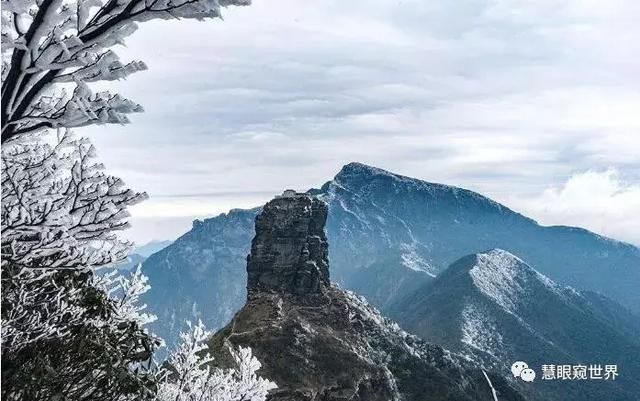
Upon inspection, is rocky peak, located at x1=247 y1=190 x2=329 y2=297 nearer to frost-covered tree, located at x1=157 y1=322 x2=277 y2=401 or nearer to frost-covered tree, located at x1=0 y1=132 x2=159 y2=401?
frost-covered tree, located at x1=157 y1=322 x2=277 y2=401

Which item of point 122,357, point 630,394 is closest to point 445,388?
point 122,357

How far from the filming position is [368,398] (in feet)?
283

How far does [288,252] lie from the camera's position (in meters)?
114

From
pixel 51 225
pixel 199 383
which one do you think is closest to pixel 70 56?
pixel 51 225

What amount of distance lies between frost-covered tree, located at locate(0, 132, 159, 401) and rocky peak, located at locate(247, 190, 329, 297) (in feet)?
334

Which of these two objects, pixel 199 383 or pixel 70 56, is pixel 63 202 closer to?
pixel 70 56

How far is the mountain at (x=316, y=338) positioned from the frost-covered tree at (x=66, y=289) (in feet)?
215

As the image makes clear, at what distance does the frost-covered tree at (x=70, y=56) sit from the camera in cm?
292

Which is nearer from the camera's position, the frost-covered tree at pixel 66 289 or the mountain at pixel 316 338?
the frost-covered tree at pixel 66 289

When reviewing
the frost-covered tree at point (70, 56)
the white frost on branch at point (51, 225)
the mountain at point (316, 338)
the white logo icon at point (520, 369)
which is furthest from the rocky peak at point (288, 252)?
the frost-covered tree at point (70, 56)

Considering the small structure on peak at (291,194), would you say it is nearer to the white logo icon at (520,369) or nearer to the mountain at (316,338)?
the mountain at (316,338)

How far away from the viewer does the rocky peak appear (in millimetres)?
111663

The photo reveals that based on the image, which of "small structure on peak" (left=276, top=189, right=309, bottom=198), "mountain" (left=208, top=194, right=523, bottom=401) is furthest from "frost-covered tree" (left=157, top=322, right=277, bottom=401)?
"small structure on peak" (left=276, top=189, right=309, bottom=198)

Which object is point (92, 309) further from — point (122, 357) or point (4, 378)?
point (4, 378)
